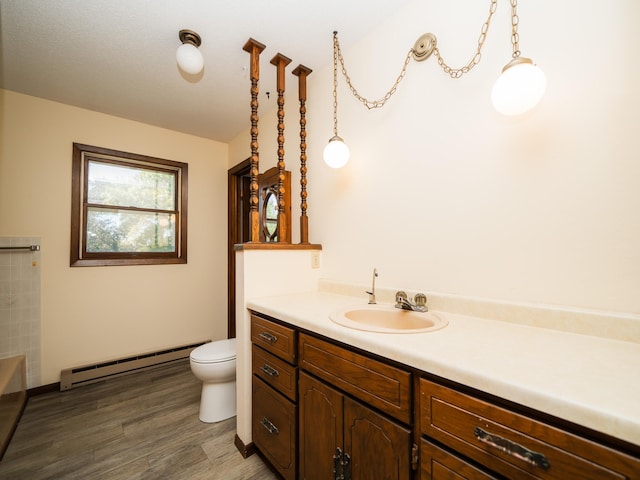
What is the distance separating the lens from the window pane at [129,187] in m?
2.54

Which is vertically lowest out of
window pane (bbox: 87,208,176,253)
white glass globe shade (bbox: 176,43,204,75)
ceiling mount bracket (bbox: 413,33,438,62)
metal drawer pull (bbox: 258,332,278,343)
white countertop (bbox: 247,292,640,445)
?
metal drawer pull (bbox: 258,332,278,343)

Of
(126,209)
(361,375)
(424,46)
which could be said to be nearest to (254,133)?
(424,46)

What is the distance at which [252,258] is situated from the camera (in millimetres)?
1540

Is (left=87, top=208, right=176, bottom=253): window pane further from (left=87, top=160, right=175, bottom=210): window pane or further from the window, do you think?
(left=87, top=160, right=175, bottom=210): window pane

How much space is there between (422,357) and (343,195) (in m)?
1.24

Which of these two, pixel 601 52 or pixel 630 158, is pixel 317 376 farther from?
pixel 601 52

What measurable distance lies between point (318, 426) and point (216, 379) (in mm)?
1048

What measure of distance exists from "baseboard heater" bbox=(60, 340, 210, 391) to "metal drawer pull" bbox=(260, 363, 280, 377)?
6.18ft

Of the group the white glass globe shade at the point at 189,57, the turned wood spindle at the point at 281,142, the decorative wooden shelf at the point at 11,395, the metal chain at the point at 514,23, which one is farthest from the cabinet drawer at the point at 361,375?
the decorative wooden shelf at the point at 11,395

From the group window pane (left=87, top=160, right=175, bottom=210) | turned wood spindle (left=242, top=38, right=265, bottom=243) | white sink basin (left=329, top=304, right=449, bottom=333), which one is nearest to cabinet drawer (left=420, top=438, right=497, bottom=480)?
white sink basin (left=329, top=304, right=449, bottom=333)

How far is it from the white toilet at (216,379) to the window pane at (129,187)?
172 centimetres

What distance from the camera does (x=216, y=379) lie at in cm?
183

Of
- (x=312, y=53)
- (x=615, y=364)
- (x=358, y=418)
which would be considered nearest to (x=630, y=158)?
(x=615, y=364)

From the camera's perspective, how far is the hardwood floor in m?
1.42
